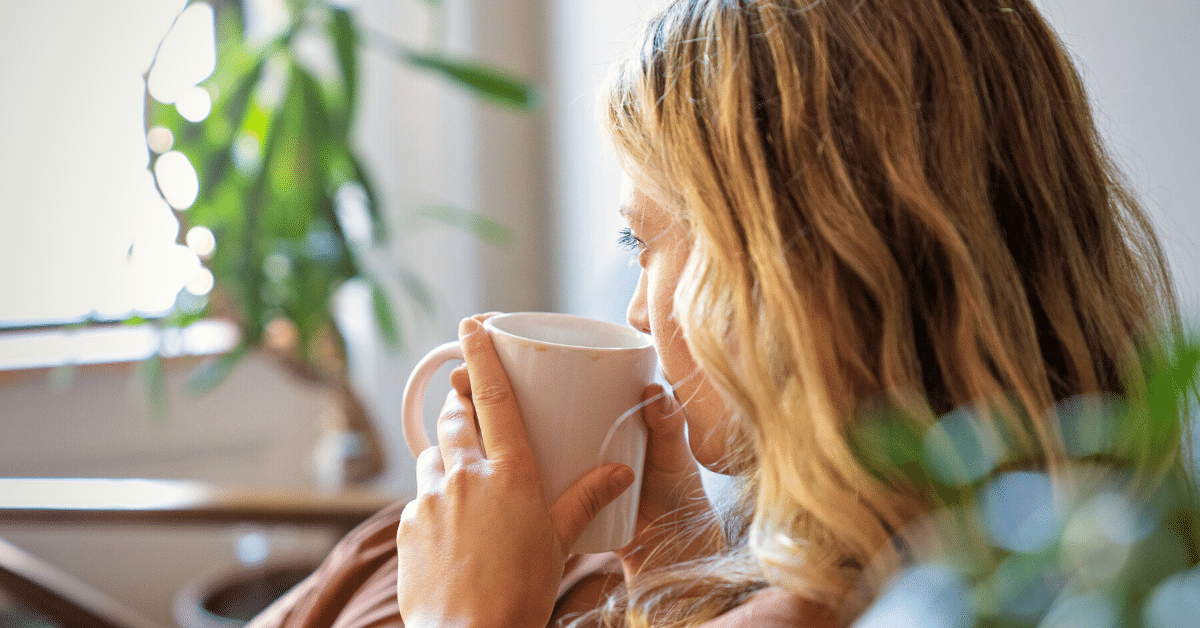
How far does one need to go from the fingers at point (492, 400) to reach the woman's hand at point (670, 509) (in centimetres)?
13

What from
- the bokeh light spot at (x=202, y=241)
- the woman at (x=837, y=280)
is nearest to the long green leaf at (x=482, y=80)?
the bokeh light spot at (x=202, y=241)

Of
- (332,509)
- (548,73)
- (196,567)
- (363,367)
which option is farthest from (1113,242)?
(196,567)

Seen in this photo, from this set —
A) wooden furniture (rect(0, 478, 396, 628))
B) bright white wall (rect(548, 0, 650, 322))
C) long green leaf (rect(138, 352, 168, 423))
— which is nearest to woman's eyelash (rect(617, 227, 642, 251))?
wooden furniture (rect(0, 478, 396, 628))

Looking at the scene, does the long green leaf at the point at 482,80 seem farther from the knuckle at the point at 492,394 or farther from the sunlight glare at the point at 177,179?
the knuckle at the point at 492,394

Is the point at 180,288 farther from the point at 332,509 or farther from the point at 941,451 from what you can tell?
the point at 941,451

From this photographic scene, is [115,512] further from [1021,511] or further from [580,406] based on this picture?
[1021,511]

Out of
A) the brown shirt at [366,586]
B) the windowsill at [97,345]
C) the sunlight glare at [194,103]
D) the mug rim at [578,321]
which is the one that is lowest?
the windowsill at [97,345]

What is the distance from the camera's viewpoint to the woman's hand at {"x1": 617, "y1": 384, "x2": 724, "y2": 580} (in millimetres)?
658

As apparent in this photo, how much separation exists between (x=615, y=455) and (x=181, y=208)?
1289mm

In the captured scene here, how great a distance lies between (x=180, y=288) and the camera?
61.7 inches

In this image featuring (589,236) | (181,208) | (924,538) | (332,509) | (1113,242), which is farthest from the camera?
(589,236)

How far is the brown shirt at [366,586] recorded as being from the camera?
708mm

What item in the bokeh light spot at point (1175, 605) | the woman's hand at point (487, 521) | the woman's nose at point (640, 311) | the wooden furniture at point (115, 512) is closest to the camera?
the bokeh light spot at point (1175, 605)

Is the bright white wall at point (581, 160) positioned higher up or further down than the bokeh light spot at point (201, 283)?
higher up
